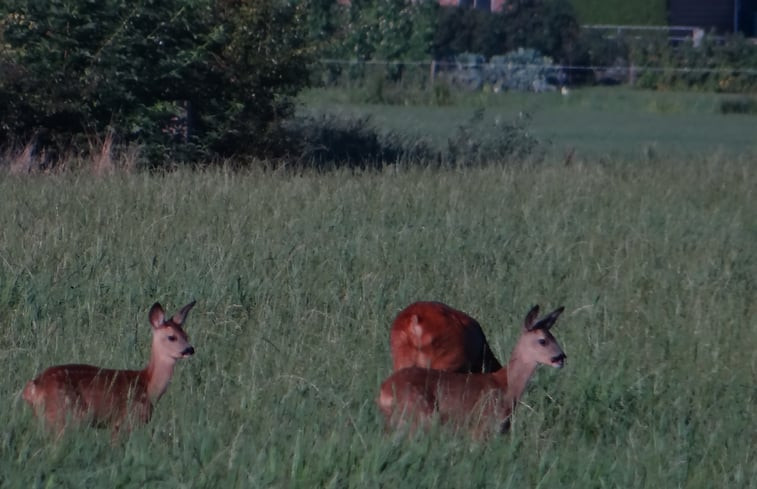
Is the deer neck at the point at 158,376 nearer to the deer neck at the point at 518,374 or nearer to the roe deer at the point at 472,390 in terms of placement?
the roe deer at the point at 472,390

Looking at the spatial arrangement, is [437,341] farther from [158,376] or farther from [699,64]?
[699,64]

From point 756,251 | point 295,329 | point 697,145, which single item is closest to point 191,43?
point 756,251

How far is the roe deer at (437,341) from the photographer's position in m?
6.89

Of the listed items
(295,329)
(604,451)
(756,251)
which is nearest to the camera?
(604,451)

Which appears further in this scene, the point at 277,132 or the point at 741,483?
the point at 277,132

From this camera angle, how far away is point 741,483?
227 inches

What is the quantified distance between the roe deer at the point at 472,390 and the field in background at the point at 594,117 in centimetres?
1582

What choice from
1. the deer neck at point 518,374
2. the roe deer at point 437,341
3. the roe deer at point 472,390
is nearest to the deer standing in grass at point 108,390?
the roe deer at point 472,390

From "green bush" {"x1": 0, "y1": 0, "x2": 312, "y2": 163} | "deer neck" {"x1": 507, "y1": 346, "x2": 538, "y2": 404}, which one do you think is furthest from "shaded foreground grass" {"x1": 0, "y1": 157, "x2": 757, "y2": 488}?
"green bush" {"x1": 0, "y1": 0, "x2": 312, "y2": 163}

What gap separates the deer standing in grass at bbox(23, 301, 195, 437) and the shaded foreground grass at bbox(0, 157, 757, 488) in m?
0.10

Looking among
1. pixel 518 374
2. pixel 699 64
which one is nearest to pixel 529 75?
pixel 699 64

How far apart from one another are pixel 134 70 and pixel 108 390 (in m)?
11.7

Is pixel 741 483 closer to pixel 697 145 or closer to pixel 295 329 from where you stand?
pixel 295 329

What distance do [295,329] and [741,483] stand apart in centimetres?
305
